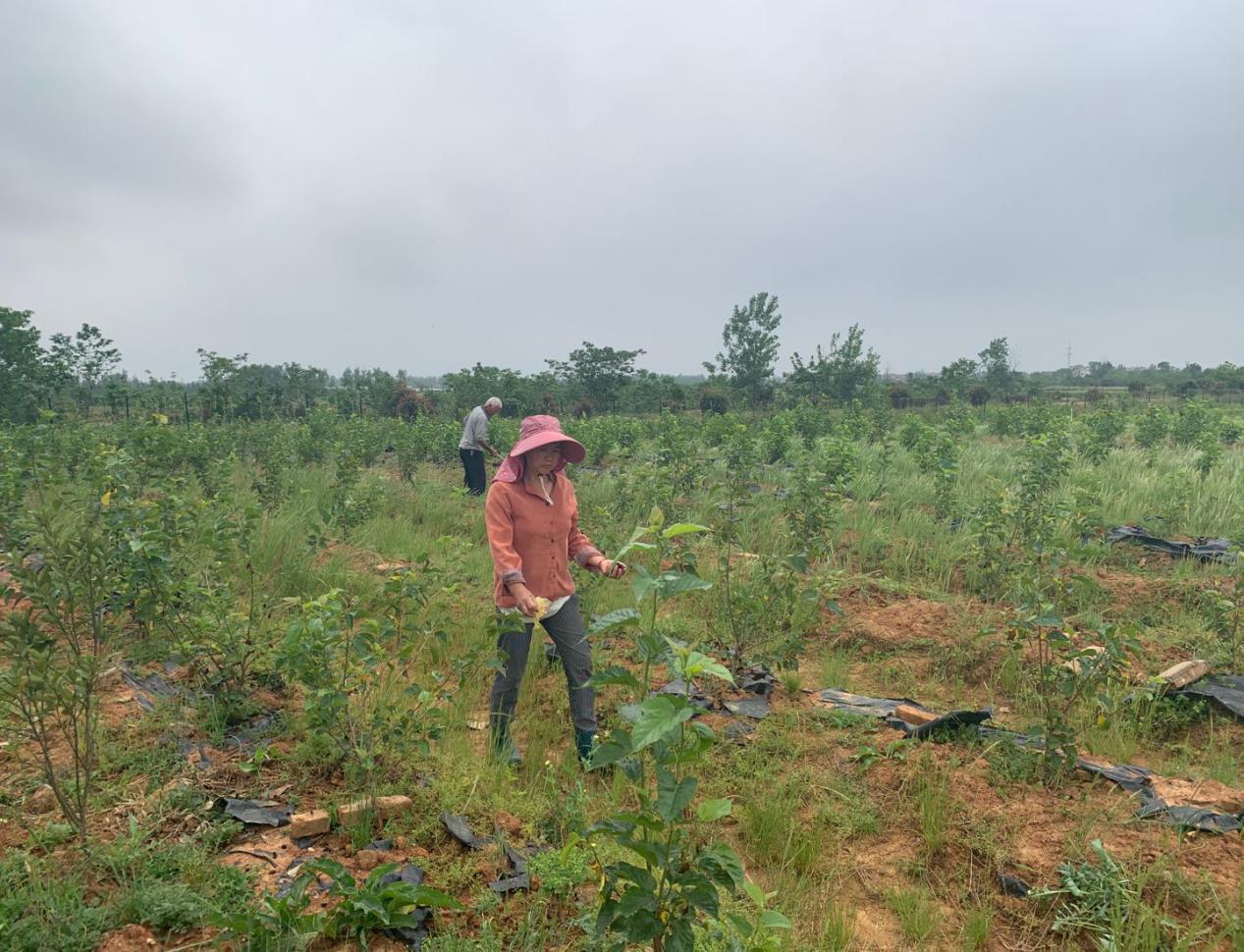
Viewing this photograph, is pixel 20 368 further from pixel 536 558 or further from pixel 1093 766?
pixel 1093 766

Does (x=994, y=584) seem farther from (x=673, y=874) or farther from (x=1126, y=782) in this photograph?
(x=673, y=874)

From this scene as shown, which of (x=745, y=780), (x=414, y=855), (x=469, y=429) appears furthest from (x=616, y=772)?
(x=469, y=429)

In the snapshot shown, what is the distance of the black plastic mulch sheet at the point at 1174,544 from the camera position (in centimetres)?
656

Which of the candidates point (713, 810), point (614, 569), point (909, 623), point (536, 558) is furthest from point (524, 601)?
point (909, 623)

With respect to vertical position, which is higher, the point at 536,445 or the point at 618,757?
the point at 536,445

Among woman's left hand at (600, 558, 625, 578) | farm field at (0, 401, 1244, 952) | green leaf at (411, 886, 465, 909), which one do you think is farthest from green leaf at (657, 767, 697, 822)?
woman's left hand at (600, 558, 625, 578)

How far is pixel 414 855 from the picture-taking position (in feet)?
8.57

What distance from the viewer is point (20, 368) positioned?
49.3ft

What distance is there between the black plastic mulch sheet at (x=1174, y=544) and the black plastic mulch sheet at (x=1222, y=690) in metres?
2.63

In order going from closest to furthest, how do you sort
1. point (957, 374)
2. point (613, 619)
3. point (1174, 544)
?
point (613, 619), point (1174, 544), point (957, 374)

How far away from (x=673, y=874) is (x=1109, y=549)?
6.90 meters

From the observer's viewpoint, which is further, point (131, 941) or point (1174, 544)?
point (1174, 544)

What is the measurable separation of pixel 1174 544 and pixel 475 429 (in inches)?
321

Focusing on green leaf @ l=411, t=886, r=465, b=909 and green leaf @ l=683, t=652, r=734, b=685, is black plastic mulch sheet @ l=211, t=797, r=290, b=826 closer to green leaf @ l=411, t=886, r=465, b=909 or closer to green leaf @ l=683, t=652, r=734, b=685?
green leaf @ l=411, t=886, r=465, b=909
